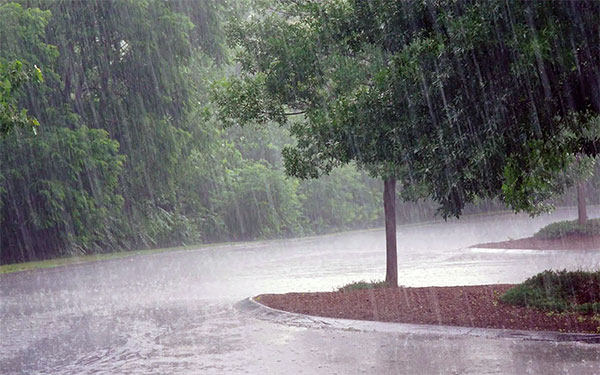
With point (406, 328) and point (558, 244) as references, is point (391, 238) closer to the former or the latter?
point (406, 328)

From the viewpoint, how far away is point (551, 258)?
69.1 ft

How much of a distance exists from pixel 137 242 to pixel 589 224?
21.0 metres

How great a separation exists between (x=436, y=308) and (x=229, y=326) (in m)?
3.24

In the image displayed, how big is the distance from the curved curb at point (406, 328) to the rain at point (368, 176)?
0.04 metres

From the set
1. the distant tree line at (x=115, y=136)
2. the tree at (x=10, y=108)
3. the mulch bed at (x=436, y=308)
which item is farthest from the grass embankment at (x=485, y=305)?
the distant tree line at (x=115, y=136)

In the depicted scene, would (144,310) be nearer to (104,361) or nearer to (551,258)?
(104,361)

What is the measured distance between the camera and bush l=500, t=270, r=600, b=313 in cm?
1047

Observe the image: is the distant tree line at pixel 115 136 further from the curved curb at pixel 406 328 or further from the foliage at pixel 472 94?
the foliage at pixel 472 94

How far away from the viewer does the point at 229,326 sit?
1180 centimetres

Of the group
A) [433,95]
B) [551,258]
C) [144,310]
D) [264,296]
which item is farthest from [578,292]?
[551,258]

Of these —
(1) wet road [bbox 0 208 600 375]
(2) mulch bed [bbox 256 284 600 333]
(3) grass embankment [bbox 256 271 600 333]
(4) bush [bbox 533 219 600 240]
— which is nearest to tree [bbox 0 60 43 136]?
(1) wet road [bbox 0 208 600 375]

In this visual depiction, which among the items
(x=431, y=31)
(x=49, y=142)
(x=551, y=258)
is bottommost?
(x=551, y=258)

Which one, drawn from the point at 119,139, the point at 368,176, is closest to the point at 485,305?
the point at 368,176

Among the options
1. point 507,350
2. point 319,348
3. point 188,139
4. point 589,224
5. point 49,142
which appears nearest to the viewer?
point 507,350
